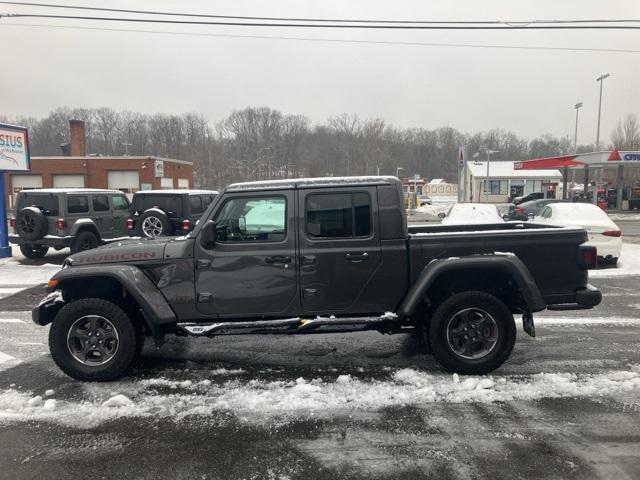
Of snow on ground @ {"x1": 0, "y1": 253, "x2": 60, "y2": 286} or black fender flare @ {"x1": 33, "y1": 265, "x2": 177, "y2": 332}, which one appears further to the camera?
snow on ground @ {"x1": 0, "y1": 253, "x2": 60, "y2": 286}

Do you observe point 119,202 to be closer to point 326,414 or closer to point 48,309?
point 48,309

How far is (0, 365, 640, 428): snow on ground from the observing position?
4152mm

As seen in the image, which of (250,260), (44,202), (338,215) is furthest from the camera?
(44,202)

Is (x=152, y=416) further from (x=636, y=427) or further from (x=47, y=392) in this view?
(x=636, y=427)

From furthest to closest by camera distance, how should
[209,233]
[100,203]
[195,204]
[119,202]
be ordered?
[119,202] → [195,204] → [100,203] → [209,233]

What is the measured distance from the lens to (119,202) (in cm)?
1477

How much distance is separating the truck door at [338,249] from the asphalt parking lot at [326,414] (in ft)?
2.65

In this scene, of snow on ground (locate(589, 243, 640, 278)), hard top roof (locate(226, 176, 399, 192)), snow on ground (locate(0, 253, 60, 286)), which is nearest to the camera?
hard top roof (locate(226, 176, 399, 192))

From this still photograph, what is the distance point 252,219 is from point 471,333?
2.51 m

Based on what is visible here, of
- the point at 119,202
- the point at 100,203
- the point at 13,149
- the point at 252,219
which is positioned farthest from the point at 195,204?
the point at 252,219

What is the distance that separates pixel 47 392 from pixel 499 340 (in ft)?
14.5

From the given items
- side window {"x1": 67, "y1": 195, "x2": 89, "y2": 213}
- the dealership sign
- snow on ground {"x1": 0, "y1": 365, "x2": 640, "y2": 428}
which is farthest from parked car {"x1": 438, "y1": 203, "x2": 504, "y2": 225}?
the dealership sign

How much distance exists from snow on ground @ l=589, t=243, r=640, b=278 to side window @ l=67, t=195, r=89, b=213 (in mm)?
13116

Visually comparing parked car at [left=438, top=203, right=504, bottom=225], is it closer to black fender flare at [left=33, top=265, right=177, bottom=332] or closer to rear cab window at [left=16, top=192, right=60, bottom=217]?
black fender flare at [left=33, top=265, right=177, bottom=332]
